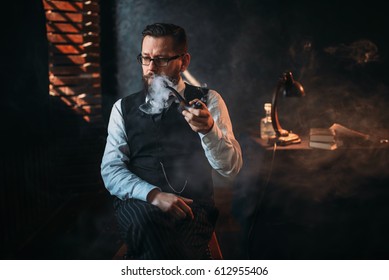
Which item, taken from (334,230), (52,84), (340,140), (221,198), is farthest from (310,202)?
(52,84)

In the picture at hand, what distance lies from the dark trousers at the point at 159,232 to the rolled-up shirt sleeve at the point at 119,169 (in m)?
0.06

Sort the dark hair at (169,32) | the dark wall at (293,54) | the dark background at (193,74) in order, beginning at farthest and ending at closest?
the dark wall at (293,54), the dark background at (193,74), the dark hair at (169,32)

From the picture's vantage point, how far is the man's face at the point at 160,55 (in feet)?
7.08

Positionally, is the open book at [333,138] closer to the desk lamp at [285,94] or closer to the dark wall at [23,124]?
the desk lamp at [285,94]

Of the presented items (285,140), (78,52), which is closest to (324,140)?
(285,140)

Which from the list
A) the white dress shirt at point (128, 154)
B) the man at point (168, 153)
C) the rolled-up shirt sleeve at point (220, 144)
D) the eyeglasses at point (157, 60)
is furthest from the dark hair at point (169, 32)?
the rolled-up shirt sleeve at point (220, 144)

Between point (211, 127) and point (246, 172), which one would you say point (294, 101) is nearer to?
point (246, 172)

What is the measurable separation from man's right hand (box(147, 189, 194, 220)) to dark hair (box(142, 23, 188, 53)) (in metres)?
0.87

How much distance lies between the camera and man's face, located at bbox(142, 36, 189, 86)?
2.16 metres

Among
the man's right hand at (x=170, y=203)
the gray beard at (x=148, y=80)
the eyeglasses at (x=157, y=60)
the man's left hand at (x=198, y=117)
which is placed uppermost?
the eyeglasses at (x=157, y=60)

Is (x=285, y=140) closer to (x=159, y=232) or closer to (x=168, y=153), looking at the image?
(x=168, y=153)

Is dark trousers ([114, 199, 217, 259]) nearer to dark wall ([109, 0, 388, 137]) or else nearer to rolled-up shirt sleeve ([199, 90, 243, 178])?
rolled-up shirt sleeve ([199, 90, 243, 178])

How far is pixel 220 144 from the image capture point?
6.66 feet

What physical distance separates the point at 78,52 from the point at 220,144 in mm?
1655
